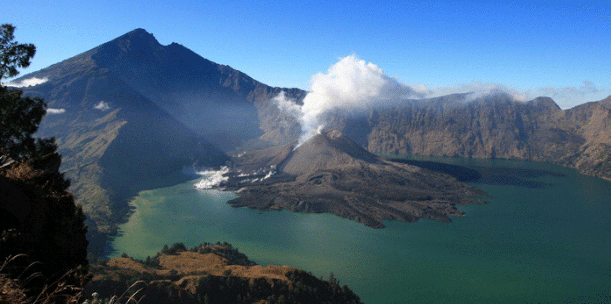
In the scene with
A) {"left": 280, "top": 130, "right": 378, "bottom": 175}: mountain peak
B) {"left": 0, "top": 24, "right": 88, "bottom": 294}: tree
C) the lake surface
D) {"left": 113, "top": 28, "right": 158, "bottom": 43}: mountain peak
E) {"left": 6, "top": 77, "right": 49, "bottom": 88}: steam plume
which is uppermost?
{"left": 113, "top": 28, "right": 158, "bottom": 43}: mountain peak

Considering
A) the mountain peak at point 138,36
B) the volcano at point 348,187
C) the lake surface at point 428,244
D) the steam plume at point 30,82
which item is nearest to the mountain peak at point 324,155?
the volcano at point 348,187

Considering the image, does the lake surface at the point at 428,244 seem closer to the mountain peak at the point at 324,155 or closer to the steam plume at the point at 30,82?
the mountain peak at the point at 324,155

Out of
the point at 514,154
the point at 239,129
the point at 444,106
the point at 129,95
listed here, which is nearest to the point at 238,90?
the point at 239,129

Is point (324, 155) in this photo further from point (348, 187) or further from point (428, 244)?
point (428, 244)

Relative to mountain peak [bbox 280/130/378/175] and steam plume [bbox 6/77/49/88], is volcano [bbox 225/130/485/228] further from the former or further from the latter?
steam plume [bbox 6/77/49/88]

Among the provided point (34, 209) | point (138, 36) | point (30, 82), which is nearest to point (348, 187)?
point (34, 209)

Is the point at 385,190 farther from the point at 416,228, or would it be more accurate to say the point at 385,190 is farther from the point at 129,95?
the point at 129,95

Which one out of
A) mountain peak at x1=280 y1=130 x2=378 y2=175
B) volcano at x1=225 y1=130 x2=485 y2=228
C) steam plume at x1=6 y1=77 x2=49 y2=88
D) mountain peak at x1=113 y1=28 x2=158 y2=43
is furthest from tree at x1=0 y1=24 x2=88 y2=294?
mountain peak at x1=113 y1=28 x2=158 y2=43
